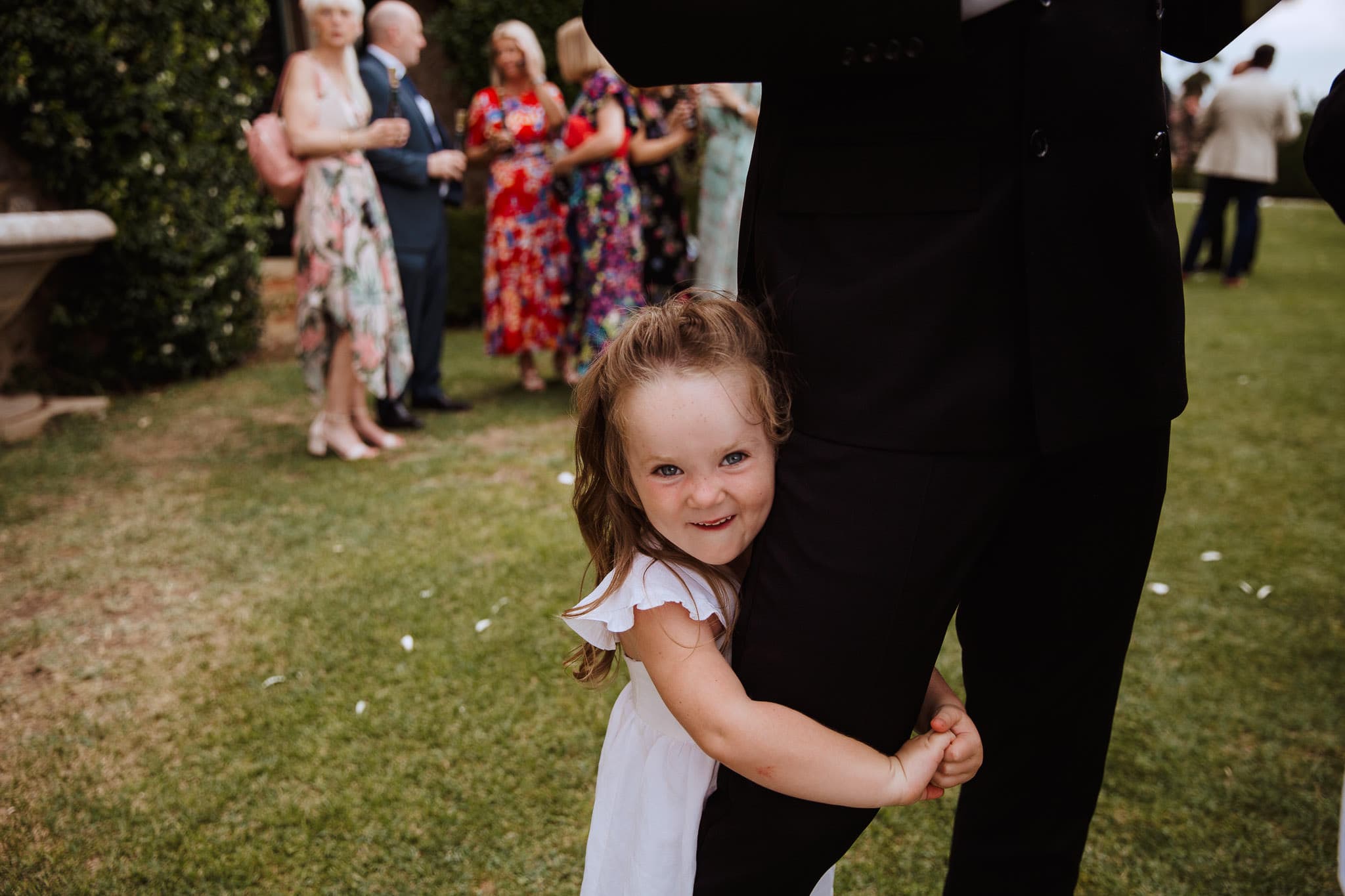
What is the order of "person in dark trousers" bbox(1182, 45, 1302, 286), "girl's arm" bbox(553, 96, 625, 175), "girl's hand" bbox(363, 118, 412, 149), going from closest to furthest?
"girl's hand" bbox(363, 118, 412, 149) < "girl's arm" bbox(553, 96, 625, 175) < "person in dark trousers" bbox(1182, 45, 1302, 286)

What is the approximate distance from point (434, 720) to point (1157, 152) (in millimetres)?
2089

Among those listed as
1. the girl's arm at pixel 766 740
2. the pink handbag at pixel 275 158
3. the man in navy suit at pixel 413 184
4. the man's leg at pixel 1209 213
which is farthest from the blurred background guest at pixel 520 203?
the man's leg at pixel 1209 213

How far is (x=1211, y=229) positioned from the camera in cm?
1044

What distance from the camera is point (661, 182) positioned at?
18.6 ft

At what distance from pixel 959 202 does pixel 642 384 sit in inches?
16.5

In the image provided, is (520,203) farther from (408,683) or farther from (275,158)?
(408,683)

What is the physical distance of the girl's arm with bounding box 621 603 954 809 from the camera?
1099mm

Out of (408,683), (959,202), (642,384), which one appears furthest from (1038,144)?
(408,683)

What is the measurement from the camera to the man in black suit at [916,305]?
1044 mm

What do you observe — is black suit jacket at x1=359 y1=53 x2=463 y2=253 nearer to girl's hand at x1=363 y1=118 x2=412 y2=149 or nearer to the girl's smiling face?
girl's hand at x1=363 y1=118 x2=412 y2=149

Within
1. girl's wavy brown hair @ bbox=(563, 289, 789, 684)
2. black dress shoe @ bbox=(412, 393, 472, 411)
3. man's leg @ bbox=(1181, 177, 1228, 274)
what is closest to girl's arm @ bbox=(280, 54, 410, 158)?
black dress shoe @ bbox=(412, 393, 472, 411)

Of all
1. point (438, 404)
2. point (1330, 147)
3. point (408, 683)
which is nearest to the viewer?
point (1330, 147)

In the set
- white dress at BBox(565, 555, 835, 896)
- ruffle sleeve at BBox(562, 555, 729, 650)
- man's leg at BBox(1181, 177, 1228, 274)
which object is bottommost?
man's leg at BBox(1181, 177, 1228, 274)

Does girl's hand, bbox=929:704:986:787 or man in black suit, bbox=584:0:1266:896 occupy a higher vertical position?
man in black suit, bbox=584:0:1266:896
